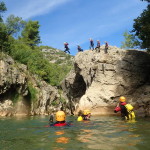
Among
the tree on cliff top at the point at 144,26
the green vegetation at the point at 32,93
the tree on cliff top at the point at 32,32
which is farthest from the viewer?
the tree on cliff top at the point at 32,32

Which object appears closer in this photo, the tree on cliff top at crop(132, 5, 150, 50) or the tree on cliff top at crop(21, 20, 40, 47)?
the tree on cliff top at crop(132, 5, 150, 50)

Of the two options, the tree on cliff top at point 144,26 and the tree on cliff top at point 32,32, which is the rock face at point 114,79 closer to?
the tree on cliff top at point 144,26

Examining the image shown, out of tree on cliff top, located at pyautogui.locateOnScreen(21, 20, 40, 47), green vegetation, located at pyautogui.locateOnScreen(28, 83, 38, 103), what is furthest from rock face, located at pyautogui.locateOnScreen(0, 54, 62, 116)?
tree on cliff top, located at pyautogui.locateOnScreen(21, 20, 40, 47)

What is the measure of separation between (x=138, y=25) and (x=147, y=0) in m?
2.27

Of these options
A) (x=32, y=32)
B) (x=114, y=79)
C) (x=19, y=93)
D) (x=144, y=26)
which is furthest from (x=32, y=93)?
(x=32, y=32)

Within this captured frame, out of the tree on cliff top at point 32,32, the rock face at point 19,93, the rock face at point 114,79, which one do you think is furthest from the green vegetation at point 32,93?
the tree on cliff top at point 32,32

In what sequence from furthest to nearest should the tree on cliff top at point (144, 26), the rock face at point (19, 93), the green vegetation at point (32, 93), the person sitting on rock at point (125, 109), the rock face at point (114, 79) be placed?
the green vegetation at point (32, 93) < the rock face at point (19, 93) < the rock face at point (114, 79) < the tree on cliff top at point (144, 26) < the person sitting on rock at point (125, 109)

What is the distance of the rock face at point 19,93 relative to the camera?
74.7ft

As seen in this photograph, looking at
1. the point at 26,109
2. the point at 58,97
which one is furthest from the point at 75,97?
the point at 26,109

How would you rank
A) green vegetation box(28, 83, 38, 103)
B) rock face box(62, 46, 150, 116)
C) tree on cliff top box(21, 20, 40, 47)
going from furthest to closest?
tree on cliff top box(21, 20, 40, 47) < green vegetation box(28, 83, 38, 103) < rock face box(62, 46, 150, 116)

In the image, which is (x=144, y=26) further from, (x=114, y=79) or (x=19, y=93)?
(x=19, y=93)

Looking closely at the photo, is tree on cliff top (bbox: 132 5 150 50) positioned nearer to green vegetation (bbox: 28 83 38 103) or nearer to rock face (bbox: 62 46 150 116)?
rock face (bbox: 62 46 150 116)

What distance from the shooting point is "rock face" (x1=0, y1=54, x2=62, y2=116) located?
22766 mm

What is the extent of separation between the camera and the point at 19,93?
80.3 ft
